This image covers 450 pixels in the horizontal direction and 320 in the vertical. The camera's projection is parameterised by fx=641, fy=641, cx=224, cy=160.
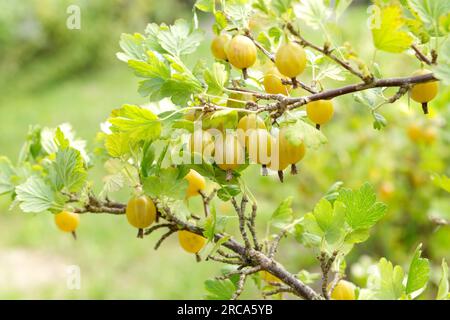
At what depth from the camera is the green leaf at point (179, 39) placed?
2.51ft

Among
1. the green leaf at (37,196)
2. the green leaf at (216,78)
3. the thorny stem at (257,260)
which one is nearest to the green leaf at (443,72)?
the green leaf at (216,78)

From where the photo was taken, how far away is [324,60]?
2.48 feet

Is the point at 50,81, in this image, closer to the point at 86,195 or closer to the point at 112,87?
the point at 112,87

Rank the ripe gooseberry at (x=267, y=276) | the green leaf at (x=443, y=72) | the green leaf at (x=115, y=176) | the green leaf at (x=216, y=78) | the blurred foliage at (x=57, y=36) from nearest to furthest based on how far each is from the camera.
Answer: the green leaf at (x=443, y=72)
the green leaf at (x=216, y=78)
the green leaf at (x=115, y=176)
the ripe gooseberry at (x=267, y=276)
the blurred foliage at (x=57, y=36)

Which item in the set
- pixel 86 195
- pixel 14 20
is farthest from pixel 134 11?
pixel 86 195

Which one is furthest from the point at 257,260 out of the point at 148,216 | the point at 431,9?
the point at 431,9

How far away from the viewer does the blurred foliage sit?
5.89 metres

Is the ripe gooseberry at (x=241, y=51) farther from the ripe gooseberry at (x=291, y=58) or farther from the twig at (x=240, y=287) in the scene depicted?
the twig at (x=240, y=287)

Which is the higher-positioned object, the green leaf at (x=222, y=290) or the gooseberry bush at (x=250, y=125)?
the gooseberry bush at (x=250, y=125)

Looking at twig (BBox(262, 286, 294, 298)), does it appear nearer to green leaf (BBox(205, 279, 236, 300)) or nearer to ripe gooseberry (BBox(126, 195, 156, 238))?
green leaf (BBox(205, 279, 236, 300))

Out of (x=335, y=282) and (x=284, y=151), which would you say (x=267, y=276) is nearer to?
(x=335, y=282)

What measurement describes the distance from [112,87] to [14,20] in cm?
110

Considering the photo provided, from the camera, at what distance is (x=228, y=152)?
66cm

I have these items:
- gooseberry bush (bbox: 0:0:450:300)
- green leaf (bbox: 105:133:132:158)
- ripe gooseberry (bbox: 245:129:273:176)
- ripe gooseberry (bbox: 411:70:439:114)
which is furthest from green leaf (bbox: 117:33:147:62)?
ripe gooseberry (bbox: 411:70:439:114)
